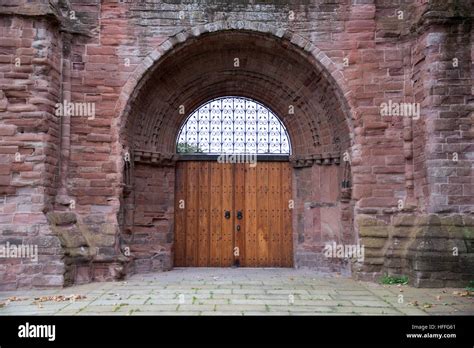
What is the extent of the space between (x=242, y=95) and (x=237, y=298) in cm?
511

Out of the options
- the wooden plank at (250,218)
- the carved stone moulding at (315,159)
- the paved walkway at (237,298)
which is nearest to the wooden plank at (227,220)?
the wooden plank at (250,218)

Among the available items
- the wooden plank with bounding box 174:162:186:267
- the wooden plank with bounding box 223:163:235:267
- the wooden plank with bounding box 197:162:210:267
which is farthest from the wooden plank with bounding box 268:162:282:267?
the wooden plank with bounding box 174:162:186:267

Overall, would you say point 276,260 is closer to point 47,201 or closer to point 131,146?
point 131,146

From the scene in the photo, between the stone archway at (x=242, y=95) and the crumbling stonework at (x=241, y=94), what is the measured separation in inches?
1.2

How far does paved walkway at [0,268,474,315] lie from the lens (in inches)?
229

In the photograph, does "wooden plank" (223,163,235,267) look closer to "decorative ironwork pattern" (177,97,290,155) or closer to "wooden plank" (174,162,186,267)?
"decorative ironwork pattern" (177,97,290,155)

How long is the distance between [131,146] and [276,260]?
12.6 ft

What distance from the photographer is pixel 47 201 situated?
7.81 m

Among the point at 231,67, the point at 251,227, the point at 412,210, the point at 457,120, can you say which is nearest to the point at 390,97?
the point at 457,120

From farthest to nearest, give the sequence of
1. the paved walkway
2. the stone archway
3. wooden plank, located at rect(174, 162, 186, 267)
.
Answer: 1. wooden plank, located at rect(174, 162, 186, 267)
2. the stone archway
3. the paved walkway

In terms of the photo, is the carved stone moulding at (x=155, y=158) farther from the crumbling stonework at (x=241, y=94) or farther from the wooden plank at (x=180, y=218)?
the wooden plank at (x=180, y=218)

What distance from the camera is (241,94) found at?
411 inches

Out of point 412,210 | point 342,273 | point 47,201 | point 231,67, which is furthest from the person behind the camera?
point 231,67

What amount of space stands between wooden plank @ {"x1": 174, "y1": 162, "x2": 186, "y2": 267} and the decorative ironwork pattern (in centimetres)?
59
